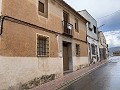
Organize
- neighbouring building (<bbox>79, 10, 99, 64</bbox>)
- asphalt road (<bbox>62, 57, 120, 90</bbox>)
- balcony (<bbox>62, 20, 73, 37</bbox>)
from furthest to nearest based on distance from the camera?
neighbouring building (<bbox>79, 10, 99, 64</bbox>), balcony (<bbox>62, 20, 73, 37</bbox>), asphalt road (<bbox>62, 57, 120, 90</bbox>)

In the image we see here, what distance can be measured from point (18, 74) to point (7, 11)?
308 centimetres

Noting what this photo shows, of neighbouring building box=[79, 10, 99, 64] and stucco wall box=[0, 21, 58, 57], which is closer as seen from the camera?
stucco wall box=[0, 21, 58, 57]

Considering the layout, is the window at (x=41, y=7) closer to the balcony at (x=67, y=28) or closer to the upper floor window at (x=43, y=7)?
the upper floor window at (x=43, y=7)

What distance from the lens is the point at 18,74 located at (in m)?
8.98

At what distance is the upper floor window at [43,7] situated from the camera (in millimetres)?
11961

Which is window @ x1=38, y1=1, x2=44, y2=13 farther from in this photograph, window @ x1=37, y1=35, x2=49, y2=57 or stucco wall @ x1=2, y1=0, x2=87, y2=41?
window @ x1=37, y1=35, x2=49, y2=57

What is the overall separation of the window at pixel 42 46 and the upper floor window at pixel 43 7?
1.64 metres

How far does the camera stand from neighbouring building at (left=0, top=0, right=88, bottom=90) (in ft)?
27.4

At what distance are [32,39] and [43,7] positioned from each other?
3023 millimetres

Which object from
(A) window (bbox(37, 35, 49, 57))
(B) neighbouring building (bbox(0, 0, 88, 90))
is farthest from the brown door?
(A) window (bbox(37, 35, 49, 57))

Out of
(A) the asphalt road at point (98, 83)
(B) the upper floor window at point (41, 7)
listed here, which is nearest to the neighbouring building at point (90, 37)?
(A) the asphalt road at point (98, 83)

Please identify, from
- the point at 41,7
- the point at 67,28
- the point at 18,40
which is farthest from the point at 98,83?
the point at 67,28

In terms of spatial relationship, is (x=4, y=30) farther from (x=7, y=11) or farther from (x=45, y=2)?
(x=45, y=2)

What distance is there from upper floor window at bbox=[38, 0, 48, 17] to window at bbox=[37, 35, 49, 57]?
1645 millimetres
